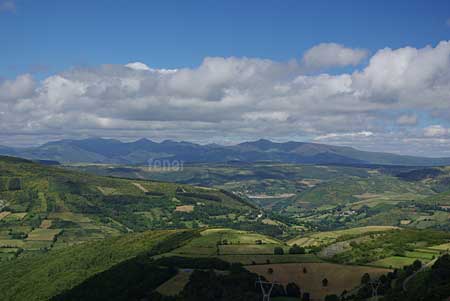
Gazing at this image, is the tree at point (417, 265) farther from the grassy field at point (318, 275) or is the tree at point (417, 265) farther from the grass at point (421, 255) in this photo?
the grass at point (421, 255)

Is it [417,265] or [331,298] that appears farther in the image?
[417,265]

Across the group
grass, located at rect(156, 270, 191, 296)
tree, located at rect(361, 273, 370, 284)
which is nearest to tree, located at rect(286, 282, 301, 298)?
tree, located at rect(361, 273, 370, 284)

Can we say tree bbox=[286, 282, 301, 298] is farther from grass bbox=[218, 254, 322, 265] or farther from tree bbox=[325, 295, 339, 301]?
grass bbox=[218, 254, 322, 265]

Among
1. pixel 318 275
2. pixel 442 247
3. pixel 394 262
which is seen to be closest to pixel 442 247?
pixel 442 247

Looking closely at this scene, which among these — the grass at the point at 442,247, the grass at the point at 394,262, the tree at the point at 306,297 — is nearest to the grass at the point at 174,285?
the tree at the point at 306,297

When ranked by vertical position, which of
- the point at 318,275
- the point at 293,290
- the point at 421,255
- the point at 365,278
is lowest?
the point at 293,290

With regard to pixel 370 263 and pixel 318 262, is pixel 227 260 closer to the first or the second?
pixel 318 262

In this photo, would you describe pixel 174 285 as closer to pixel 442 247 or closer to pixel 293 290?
pixel 293 290
